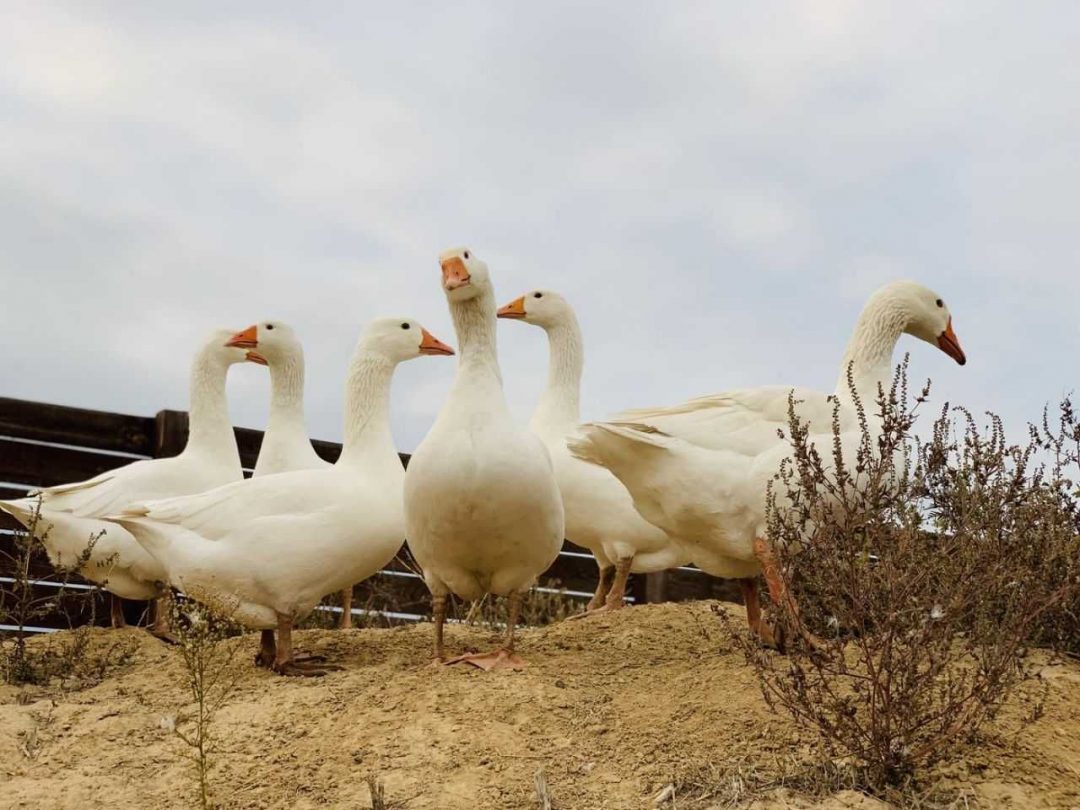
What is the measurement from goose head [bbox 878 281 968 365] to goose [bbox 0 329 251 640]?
4.78 meters

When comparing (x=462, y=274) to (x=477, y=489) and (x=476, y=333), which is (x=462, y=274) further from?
(x=477, y=489)

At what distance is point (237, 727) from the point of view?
633cm

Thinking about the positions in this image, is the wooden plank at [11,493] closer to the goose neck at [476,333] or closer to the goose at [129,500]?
the goose at [129,500]

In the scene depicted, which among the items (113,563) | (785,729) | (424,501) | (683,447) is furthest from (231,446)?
(785,729)

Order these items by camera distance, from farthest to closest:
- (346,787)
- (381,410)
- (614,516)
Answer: (614,516)
(381,410)
(346,787)

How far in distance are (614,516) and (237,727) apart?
3665mm

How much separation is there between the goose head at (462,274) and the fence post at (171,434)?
15.3ft

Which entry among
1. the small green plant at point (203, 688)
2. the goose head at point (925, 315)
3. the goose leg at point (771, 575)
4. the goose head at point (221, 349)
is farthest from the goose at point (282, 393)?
the goose head at point (925, 315)

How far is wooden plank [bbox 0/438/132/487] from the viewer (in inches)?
419

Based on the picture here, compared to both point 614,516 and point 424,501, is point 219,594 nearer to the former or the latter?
point 424,501

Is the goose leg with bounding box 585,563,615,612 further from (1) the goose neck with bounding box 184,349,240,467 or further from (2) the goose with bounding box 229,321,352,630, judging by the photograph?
(1) the goose neck with bounding box 184,349,240,467

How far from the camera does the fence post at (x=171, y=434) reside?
11.1m

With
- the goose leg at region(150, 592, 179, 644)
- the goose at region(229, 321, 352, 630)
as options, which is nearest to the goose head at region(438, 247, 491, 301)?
the goose at region(229, 321, 352, 630)

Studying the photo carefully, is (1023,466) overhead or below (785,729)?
overhead
